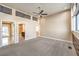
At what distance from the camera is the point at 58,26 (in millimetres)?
13445

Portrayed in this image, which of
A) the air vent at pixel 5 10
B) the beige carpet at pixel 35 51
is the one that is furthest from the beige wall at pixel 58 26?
the air vent at pixel 5 10

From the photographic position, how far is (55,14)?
13.5m

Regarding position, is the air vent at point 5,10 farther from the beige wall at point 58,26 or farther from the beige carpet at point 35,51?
the beige wall at point 58,26

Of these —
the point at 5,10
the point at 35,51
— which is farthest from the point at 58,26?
the point at 35,51

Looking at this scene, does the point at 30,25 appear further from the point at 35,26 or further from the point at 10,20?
the point at 10,20

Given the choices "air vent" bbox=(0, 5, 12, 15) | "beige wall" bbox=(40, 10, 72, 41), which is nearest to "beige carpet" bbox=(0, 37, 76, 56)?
"air vent" bbox=(0, 5, 12, 15)

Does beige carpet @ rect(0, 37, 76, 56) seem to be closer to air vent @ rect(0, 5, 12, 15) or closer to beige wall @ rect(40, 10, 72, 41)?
air vent @ rect(0, 5, 12, 15)

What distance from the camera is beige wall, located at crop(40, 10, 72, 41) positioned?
12.7 metres

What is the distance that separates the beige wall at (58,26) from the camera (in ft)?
41.6

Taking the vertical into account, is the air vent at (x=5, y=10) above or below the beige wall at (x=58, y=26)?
above

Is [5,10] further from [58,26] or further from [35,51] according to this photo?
[58,26]

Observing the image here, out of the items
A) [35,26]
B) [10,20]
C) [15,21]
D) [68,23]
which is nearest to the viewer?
[10,20]

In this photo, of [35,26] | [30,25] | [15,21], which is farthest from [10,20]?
[35,26]

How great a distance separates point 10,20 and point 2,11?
1.11 metres
